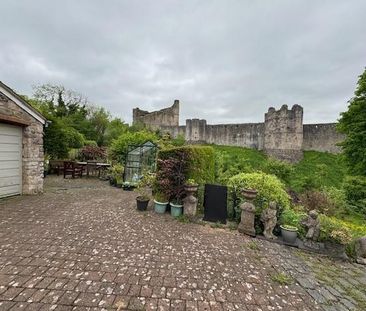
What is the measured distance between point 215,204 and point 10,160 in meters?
6.56

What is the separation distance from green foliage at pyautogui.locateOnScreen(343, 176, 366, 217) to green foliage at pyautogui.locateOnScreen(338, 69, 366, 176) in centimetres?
85

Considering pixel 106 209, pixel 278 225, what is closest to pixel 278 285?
pixel 278 225

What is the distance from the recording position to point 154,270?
3.08 m

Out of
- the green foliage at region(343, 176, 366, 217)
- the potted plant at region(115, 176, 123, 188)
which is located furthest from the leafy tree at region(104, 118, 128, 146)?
the green foliage at region(343, 176, 366, 217)

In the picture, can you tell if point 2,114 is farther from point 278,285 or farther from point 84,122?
point 84,122

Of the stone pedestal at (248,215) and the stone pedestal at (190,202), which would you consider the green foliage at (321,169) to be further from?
the stone pedestal at (190,202)

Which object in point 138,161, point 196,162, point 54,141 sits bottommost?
point 138,161

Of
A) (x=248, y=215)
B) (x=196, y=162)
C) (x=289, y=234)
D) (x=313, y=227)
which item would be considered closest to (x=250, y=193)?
(x=248, y=215)

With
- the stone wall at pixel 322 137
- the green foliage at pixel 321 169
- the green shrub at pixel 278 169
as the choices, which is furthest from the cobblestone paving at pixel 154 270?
the stone wall at pixel 322 137

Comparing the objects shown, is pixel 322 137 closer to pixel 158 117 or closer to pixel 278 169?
pixel 278 169

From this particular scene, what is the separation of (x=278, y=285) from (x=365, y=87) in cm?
1186

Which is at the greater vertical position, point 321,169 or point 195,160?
point 195,160

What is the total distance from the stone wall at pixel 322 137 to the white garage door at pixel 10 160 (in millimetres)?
20922

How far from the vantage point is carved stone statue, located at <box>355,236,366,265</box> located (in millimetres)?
4129
